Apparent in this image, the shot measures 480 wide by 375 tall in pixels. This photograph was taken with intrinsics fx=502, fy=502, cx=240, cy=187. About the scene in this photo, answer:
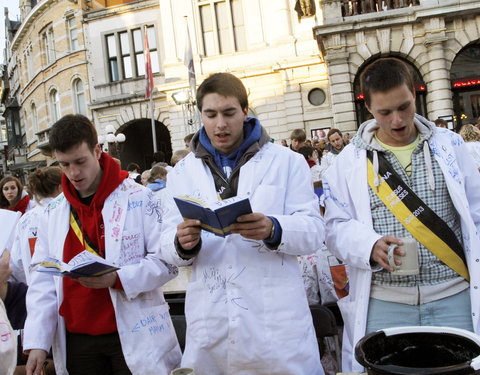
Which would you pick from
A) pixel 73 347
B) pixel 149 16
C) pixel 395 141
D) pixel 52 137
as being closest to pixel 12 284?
pixel 73 347

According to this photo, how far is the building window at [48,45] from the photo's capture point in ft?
98.6

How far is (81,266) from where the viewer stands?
2.32m

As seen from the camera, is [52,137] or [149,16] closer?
[52,137]

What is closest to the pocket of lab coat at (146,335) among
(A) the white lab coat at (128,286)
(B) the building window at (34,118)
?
(A) the white lab coat at (128,286)

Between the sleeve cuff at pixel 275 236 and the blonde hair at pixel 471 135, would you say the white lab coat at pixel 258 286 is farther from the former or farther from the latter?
the blonde hair at pixel 471 135

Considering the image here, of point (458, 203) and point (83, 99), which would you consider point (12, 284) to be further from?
point (83, 99)

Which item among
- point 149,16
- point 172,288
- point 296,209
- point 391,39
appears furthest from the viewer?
point 149,16

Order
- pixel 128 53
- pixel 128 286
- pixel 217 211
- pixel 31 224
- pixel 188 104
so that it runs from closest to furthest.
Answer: pixel 217 211
pixel 128 286
pixel 31 224
pixel 188 104
pixel 128 53

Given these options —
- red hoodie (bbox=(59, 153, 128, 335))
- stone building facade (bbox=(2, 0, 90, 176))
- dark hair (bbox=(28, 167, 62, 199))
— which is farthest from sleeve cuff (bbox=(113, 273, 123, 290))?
stone building facade (bbox=(2, 0, 90, 176))

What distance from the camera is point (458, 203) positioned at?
2.46 meters

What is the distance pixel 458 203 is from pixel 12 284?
9.60ft

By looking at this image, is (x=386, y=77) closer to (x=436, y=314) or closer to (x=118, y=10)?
(x=436, y=314)

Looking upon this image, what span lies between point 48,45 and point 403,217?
31.8m

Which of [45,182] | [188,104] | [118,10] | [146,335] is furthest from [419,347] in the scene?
[118,10]
